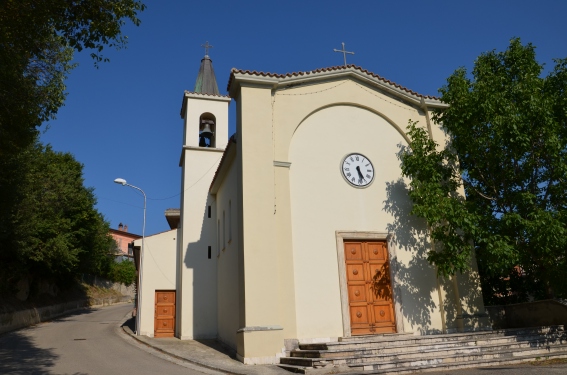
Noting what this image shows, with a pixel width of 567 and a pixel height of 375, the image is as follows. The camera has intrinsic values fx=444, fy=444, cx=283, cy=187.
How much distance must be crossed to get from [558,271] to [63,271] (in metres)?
28.8

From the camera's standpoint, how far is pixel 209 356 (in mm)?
11945

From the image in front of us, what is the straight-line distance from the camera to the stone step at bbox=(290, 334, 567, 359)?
952cm

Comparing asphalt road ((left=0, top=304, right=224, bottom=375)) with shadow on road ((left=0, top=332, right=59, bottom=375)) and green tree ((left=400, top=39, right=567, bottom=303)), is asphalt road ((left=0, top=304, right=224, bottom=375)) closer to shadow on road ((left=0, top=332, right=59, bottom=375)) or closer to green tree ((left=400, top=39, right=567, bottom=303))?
shadow on road ((left=0, top=332, right=59, bottom=375))

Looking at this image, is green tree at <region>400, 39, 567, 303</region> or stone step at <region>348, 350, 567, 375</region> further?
green tree at <region>400, 39, 567, 303</region>

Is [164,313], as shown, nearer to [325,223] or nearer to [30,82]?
[325,223]

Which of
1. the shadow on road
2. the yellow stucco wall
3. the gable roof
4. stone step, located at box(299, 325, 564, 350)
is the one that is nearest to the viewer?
stone step, located at box(299, 325, 564, 350)

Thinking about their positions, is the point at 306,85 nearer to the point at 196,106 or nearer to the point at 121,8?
the point at 121,8

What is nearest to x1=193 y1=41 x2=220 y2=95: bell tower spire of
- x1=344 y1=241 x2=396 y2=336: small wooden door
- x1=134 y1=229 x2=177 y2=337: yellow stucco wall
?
x1=134 y1=229 x2=177 y2=337: yellow stucco wall

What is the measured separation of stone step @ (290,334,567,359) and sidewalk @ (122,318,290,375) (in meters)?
0.85

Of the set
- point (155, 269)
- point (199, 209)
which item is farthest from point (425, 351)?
point (155, 269)

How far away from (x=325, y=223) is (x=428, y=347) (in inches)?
158

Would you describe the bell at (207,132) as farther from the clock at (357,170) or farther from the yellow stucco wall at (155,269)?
the clock at (357,170)

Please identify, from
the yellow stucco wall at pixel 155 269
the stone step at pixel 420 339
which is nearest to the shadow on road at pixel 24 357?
the yellow stucco wall at pixel 155 269

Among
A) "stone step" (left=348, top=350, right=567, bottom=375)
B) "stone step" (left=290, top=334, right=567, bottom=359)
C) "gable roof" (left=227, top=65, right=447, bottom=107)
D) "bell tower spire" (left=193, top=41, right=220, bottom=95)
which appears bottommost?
"stone step" (left=348, top=350, right=567, bottom=375)
